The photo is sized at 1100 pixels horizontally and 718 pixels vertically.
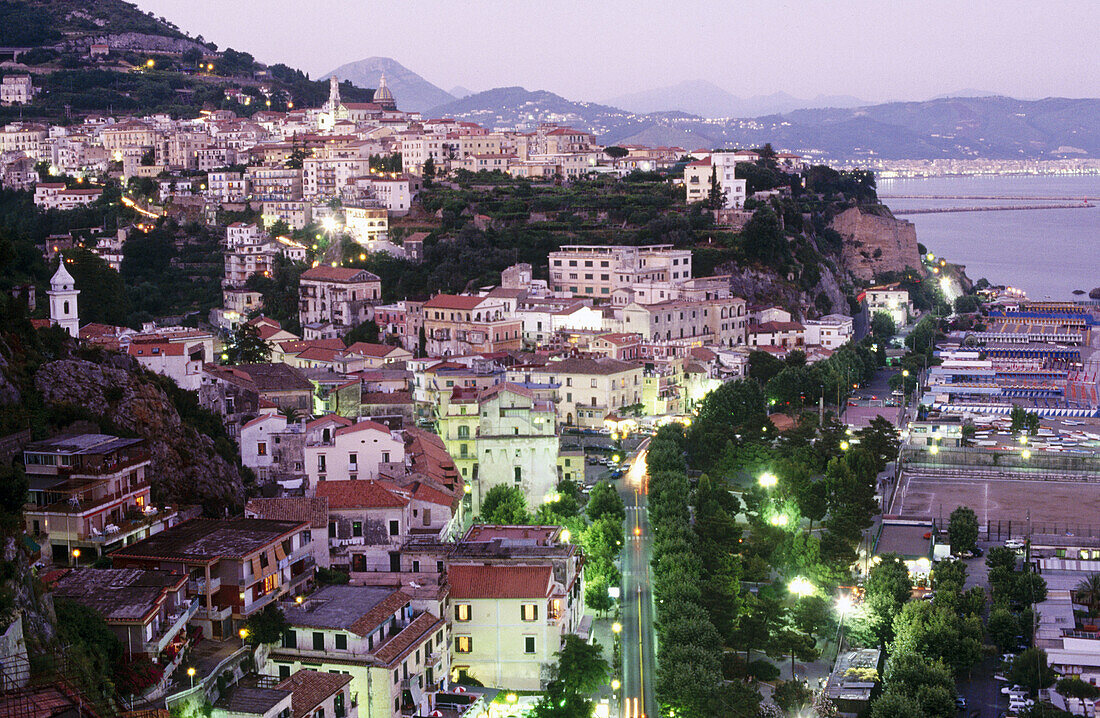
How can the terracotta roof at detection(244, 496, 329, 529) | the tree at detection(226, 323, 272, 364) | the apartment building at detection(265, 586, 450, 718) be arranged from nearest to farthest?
the apartment building at detection(265, 586, 450, 718)
the terracotta roof at detection(244, 496, 329, 529)
the tree at detection(226, 323, 272, 364)

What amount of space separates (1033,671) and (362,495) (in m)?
10.4

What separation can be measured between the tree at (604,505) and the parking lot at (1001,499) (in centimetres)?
788

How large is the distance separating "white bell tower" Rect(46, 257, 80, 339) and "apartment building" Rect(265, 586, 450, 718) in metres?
12.0

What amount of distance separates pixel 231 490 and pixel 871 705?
34.6 feet

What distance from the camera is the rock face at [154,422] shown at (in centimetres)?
2027

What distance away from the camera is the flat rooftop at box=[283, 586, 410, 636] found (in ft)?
56.5

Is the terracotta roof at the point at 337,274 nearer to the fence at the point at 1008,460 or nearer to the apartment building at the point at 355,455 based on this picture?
the fence at the point at 1008,460

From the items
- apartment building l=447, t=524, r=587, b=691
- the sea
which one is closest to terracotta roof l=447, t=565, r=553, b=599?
apartment building l=447, t=524, r=587, b=691

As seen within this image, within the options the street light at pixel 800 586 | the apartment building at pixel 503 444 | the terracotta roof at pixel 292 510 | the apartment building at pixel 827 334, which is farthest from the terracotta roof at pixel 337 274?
the terracotta roof at pixel 292 510

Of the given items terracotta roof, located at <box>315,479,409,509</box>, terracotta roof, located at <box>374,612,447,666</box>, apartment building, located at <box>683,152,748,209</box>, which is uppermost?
apartment building, located at <box>683,152,748,209</box>

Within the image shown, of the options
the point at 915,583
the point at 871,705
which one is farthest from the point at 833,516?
the point at 871,705

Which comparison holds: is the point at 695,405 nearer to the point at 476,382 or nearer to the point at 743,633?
the point at 476,382

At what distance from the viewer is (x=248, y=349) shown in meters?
35.6

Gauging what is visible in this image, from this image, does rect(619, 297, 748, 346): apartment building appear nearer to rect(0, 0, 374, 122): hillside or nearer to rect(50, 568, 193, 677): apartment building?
rect(50, 568, 193, 677): apartment building
